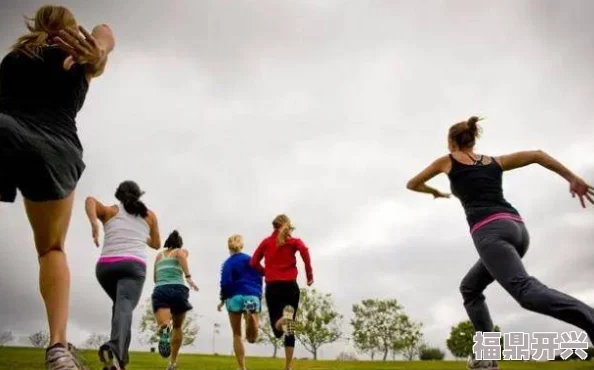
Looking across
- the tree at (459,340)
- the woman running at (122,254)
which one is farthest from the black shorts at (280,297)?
the tree at (459,340)

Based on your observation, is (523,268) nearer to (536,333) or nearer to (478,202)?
(478,202)

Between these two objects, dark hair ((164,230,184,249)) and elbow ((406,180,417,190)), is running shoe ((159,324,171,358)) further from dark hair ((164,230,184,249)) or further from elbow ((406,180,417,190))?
elbow ((406,180,417,190))

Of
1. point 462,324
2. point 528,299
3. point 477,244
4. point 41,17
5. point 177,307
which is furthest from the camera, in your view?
point 462,324

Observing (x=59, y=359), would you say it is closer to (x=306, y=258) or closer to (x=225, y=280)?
(x=225, y=280)

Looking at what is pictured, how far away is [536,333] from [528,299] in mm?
2249

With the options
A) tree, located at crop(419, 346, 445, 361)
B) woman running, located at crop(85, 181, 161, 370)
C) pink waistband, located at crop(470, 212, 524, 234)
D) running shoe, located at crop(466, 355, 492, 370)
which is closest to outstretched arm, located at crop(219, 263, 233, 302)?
woman running, located at crop(85, 181, 161, 370)

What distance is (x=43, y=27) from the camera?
394 cm

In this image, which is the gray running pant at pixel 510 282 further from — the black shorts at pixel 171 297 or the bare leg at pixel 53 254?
the black shorts at pixel 171 297

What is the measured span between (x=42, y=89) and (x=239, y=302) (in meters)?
7.60

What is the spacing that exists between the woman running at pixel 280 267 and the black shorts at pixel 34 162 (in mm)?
7299

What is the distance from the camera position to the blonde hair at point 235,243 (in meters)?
11.5

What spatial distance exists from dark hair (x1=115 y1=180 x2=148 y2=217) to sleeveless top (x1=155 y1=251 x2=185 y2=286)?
379cm

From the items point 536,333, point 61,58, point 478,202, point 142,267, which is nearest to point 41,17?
point 61,58

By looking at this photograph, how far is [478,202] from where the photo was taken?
19.3 ft
